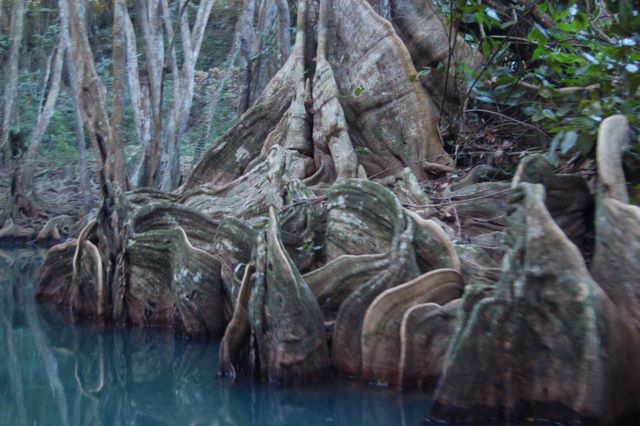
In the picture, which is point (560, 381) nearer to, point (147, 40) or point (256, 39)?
point (147, 40)

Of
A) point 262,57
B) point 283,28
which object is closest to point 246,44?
point 283,28

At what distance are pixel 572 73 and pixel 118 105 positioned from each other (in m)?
5.97

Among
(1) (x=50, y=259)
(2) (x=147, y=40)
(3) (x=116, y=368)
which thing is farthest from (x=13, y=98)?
(3) (x=116, y=368)

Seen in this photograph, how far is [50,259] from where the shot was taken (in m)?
9.39

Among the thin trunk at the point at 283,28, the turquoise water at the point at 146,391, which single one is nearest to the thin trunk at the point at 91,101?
the turquoise water at the point at 146,391

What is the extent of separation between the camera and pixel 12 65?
699 inches

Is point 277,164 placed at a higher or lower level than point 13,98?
lower

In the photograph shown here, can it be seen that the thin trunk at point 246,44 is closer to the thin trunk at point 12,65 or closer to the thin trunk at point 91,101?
the thin trunk at point 91,101

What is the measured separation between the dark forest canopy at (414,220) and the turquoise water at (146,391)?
24 centimetres

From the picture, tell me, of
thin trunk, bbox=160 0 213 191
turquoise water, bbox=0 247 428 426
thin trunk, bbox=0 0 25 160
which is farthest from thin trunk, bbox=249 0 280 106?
turquoise water, bbox=0 247 428 426

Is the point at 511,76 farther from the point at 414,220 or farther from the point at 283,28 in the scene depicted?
the point at 283,28

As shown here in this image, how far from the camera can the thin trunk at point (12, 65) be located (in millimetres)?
17594

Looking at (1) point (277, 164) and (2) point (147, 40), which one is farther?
(2) point (147, 40)

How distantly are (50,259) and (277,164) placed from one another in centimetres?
320
